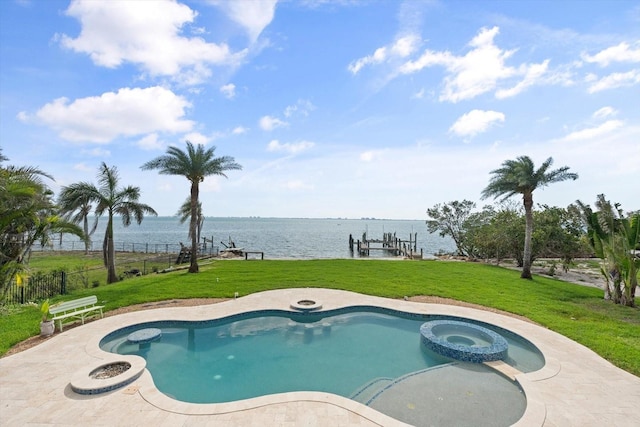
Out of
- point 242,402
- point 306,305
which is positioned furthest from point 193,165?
point 242,402

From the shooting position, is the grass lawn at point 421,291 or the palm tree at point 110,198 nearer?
the grass lawn at point 421,291

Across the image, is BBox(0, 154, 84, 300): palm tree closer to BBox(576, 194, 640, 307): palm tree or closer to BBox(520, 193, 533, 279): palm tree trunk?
BBox(576, 194, 640, 307): palm tree

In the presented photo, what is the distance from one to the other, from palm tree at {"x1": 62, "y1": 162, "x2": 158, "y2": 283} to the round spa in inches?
651

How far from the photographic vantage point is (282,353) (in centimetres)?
864

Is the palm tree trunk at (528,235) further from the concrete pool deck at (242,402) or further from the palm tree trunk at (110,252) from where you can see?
the palm tree trunk at (110,252)

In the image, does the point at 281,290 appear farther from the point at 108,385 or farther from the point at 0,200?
the point at 0,200

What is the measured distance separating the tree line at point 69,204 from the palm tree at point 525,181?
17295 millimetres

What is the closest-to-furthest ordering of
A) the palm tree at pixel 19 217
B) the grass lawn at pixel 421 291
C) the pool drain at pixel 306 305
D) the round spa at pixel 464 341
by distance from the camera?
1. the round spa at pixel 464 341
2. the palm tree at pixel 19 217
3. the grass lawn at pixel 421 291
4. the pool drain at pixel 306 305

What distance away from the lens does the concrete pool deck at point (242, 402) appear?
5125 mm

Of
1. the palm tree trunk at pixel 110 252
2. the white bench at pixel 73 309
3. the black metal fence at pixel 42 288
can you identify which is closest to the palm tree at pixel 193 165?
the palm tree trunk at pixel 110 252

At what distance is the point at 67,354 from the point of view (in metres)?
7.58

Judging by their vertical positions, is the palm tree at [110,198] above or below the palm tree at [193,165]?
below

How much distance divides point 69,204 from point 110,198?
Result: 187 cm

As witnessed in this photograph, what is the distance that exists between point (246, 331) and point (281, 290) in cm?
459
